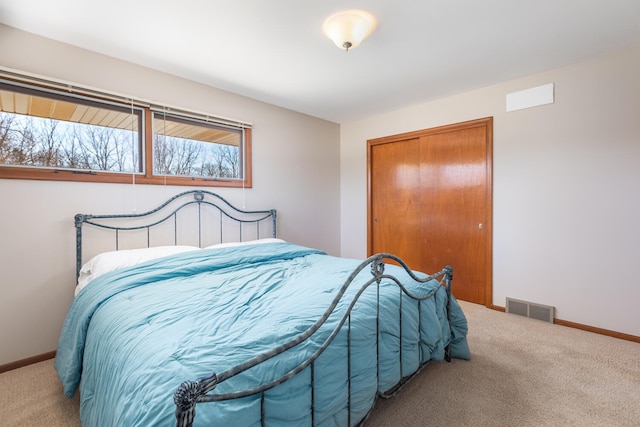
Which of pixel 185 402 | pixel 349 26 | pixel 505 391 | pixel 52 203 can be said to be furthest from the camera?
pixel 52 203

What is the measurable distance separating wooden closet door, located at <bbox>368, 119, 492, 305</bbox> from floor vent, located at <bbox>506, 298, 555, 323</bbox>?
0.22m

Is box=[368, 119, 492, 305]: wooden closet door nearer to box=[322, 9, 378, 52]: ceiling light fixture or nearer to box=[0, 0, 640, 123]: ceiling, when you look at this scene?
box=[0, 0, 640, 123]: ceiling

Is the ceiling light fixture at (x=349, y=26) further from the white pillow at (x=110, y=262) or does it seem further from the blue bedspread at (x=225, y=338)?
the white pillow at (x=110, y=262)

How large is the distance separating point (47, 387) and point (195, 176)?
6.22ft

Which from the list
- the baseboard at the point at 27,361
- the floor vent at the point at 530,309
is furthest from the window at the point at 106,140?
the floor vent at the point at 530,309

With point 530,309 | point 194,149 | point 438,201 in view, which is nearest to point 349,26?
point 194,149

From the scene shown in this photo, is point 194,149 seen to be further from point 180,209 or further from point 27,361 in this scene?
point 27,361

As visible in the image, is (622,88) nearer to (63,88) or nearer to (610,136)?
(610,136)

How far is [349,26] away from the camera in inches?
75.5

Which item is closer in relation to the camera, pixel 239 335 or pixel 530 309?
pixel 239 335

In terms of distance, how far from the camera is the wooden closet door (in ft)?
10.4

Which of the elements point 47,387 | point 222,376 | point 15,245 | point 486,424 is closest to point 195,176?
point 15,245

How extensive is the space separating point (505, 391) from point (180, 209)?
286 centimetres

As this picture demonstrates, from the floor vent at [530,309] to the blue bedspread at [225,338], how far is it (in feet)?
4.29
